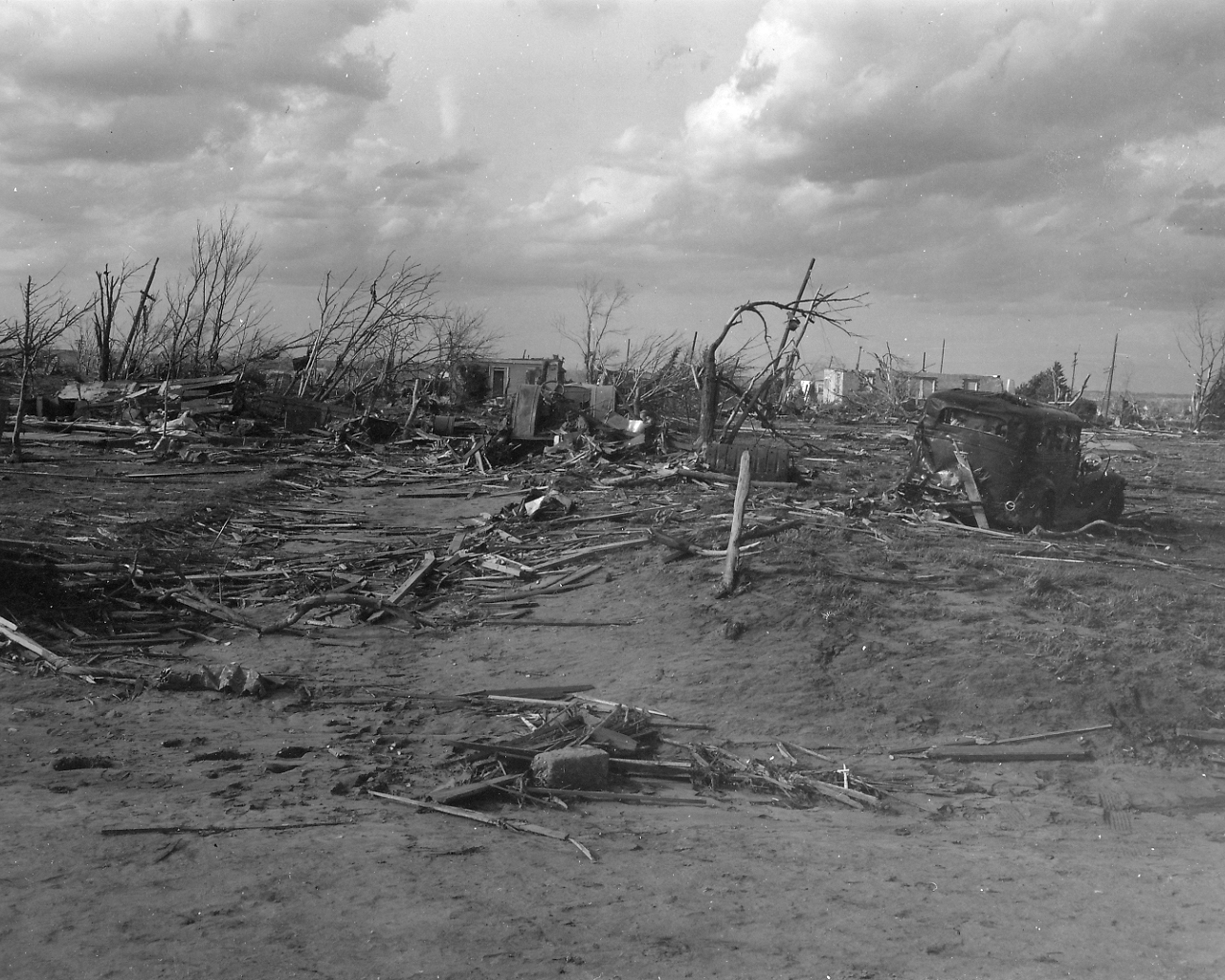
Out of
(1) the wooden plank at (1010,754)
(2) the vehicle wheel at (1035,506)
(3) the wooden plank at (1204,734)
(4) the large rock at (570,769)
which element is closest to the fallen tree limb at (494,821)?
(4) the large rock at (570,769)

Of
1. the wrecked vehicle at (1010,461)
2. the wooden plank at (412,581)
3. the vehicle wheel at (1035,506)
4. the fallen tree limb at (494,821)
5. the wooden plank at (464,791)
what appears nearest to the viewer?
the fallen tree limb at (494,821)

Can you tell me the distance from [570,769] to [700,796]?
87 centimetres

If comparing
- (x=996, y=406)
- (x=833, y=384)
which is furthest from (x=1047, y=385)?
(x=996, y=406)

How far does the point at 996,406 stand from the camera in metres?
14.8

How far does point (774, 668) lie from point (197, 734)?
4669mm

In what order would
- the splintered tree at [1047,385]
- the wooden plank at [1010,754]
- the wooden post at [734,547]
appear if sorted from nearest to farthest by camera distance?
the wooden plank at [1010,754]
the wooden post at [734,547]
the splintered tree at [1047,385]

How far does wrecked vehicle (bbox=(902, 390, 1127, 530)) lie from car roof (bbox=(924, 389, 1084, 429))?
14mm

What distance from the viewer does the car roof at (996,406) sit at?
14.5 meters

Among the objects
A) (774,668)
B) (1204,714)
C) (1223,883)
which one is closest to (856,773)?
(774,668)

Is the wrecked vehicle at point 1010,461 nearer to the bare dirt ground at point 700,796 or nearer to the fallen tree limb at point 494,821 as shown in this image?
the bare dirt ground at point 700,796

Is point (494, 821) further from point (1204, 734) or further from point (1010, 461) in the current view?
point (1010, 461)

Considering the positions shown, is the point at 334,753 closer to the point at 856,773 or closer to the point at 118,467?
the point at 856,773

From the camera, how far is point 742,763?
7172mm

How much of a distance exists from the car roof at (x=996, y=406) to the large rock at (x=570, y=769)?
9.93 metres
